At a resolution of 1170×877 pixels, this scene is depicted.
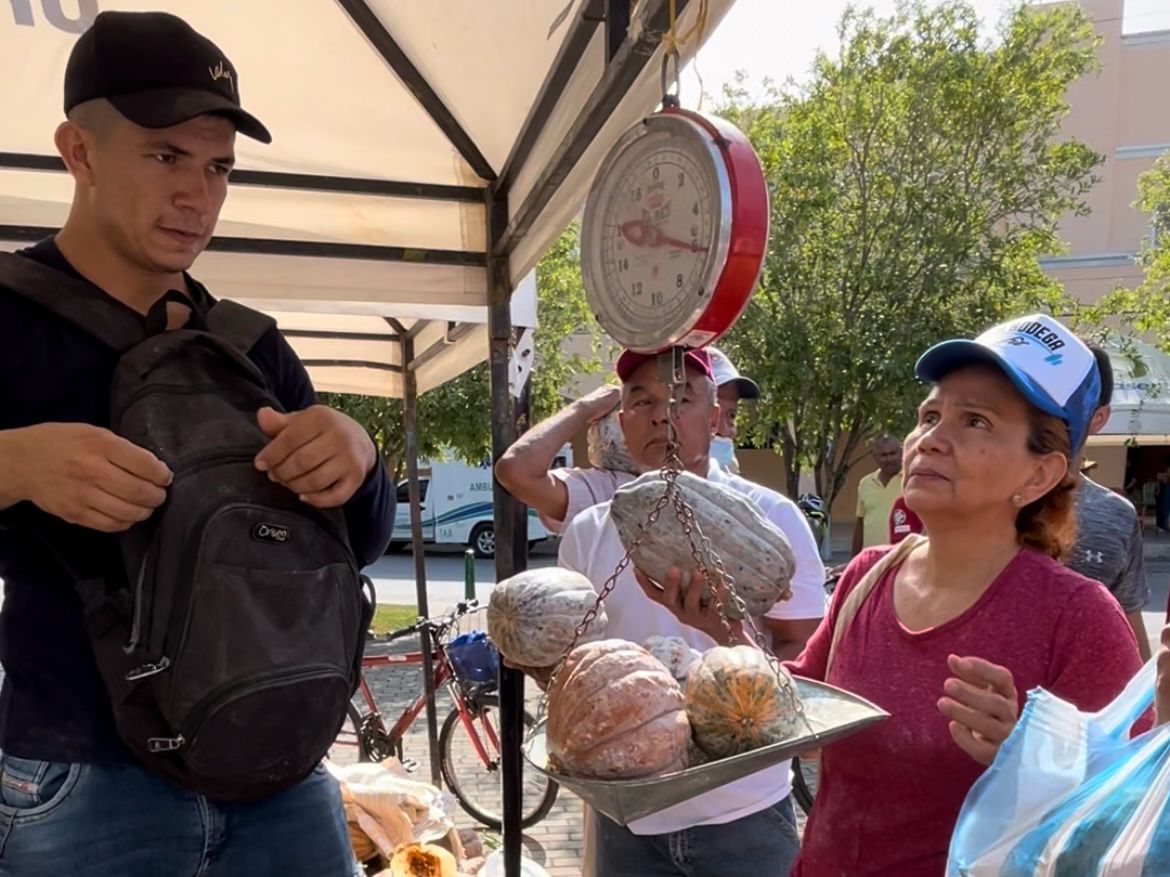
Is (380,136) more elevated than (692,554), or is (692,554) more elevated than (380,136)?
(380,136)

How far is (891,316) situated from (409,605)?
7601 millimetres

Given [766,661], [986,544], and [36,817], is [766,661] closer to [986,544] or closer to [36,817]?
[986,544]

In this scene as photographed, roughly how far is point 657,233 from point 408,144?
1765 millimetres

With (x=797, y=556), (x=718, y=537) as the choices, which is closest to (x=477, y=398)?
(x=797, y=556)

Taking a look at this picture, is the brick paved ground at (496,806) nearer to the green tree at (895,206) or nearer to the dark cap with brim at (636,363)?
the dark cap with brim at (636,363)

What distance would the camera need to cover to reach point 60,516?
135 cm

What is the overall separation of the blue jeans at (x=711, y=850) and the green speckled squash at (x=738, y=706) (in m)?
0.82

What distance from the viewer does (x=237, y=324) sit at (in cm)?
164

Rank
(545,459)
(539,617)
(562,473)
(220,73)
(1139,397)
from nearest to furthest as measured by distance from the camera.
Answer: (220,73)
(539,617)
(545,459)
(562,473)
(1139,397)

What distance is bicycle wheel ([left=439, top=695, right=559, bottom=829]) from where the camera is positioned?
5.71 m

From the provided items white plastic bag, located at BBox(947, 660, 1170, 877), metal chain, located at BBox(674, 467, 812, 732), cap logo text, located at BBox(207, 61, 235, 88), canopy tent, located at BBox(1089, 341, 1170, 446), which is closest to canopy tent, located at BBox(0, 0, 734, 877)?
cap logo text, located at BBox(207, 61, 235, 88)

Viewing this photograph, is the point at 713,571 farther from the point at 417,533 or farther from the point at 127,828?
the point at 417,533

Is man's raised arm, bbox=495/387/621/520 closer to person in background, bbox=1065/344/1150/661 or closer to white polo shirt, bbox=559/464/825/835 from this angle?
white polo shirt, bbox=559/464/825/835

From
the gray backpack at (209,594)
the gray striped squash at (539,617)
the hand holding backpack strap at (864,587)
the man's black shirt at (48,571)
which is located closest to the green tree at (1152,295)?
the hand holding backpack strap at (864,587)
